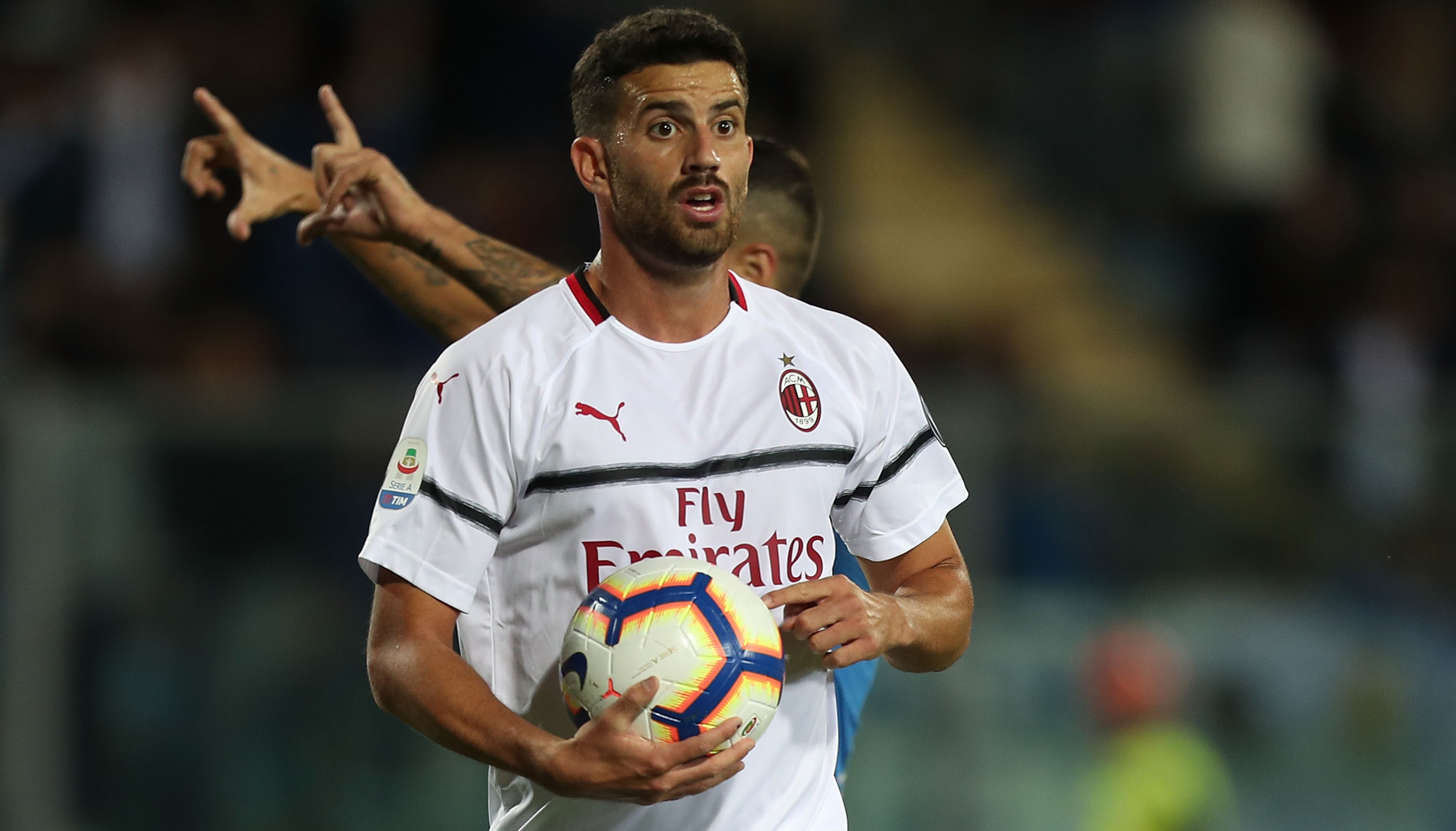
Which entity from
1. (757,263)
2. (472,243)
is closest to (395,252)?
(472,243)

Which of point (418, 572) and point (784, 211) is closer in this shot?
point (418, 572)

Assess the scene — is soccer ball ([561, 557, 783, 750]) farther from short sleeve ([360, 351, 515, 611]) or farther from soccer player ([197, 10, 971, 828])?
short sleeve ([360, 351, 515, 611])

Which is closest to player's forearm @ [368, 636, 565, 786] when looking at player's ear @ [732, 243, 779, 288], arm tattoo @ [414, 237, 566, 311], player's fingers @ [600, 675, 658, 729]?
player's fingers @ [600, 675, 658, 729]

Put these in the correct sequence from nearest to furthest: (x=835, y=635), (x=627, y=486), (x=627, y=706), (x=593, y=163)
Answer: (x=627, y=706) < (x=835, y=635) < (x=627, y=486) < (x=593, y=163)

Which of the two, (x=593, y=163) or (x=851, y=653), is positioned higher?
(x=593, y=163)

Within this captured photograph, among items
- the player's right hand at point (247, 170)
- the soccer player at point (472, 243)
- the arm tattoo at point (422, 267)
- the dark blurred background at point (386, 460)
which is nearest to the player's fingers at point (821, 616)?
the soccer player at point (472, 243)

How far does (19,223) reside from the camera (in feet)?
28.1

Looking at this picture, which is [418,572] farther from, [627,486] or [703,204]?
[703,204]

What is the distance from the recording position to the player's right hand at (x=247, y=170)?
443 cm

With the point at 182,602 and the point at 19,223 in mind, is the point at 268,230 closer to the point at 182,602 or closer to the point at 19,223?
the point at 19,223

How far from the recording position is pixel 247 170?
176 inches

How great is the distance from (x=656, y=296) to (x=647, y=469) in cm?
37

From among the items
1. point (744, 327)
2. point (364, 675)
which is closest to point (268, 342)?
point (364, 675)

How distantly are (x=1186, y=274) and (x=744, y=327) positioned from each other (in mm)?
8835
